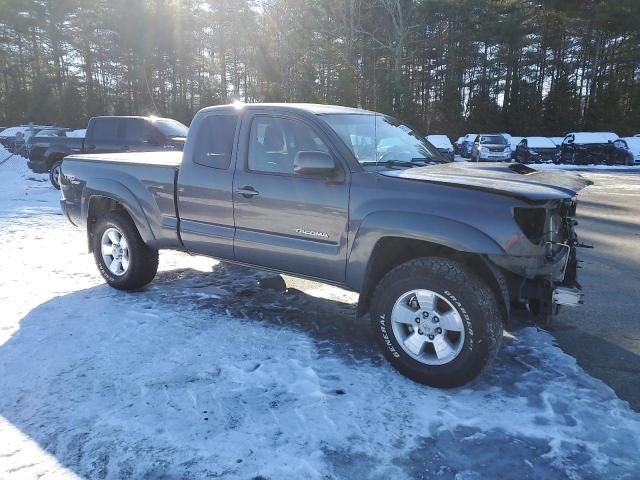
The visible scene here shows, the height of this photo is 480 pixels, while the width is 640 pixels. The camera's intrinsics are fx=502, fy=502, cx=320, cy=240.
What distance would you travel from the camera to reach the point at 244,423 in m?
3.04

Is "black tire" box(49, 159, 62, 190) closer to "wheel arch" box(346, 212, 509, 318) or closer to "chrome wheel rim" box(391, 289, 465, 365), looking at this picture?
"wheel arch" box(346, 212, 509, 318)

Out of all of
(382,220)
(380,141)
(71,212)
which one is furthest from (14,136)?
(382,220)

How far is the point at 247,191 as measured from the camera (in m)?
4.35

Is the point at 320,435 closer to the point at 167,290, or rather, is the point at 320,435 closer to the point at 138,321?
the point at 138,321

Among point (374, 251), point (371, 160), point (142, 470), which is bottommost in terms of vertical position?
point (142, 470)

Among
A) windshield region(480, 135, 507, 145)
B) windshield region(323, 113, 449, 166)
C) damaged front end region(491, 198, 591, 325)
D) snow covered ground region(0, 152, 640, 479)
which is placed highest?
windshield region(480, 135, 507, 145)

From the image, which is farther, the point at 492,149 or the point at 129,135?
the point at 492,149

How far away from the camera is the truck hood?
3236 millimetres

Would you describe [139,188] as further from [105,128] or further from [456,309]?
[105,128]

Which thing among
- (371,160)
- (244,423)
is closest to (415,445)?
(244,423)

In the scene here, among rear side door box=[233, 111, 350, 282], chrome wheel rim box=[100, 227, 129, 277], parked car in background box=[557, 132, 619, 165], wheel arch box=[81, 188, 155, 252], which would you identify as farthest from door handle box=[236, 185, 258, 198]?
parked car in background box=[557, 132, 619, 165]

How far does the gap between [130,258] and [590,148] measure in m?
26.2

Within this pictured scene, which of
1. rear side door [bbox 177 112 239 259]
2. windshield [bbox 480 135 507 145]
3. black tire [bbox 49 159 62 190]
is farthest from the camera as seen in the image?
windshield [bbox 480 135 507 145]

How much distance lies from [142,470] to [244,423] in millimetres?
635
